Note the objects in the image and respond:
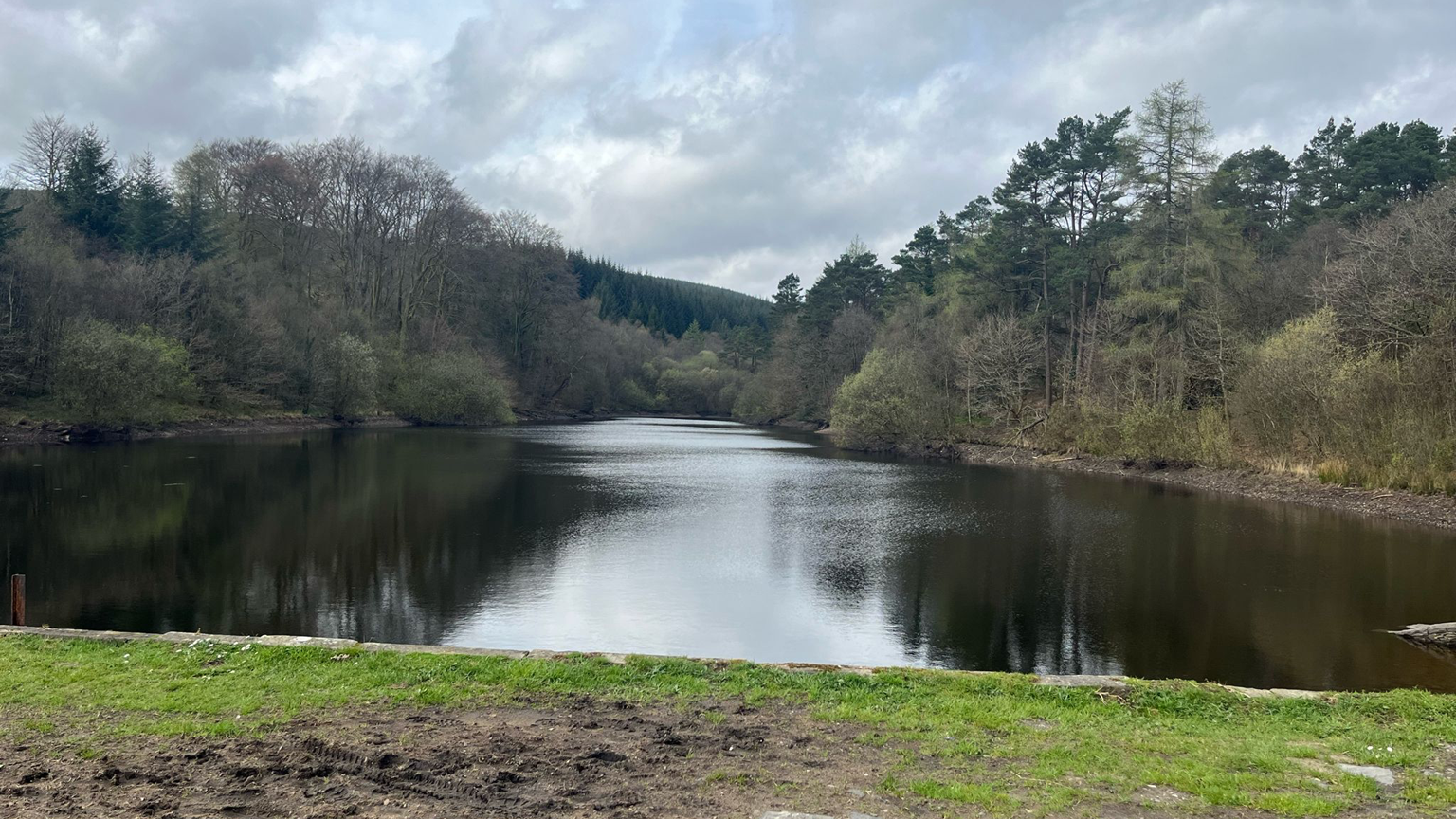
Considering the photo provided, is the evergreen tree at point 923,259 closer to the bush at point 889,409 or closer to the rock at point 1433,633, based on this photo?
the bush at point 889,409

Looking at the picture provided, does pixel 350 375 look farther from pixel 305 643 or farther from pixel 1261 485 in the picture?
pixel 305 643

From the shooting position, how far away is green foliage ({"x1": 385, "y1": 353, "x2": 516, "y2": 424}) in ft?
212

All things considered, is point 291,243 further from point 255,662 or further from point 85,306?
point 255,662

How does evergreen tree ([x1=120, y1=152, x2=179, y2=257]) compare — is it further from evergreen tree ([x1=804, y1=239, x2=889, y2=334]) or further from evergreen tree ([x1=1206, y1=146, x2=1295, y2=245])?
evergreen tree ([x1=1206, y1=146, x2=1295, y2=245])

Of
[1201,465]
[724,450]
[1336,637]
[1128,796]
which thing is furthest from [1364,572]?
[724,450]

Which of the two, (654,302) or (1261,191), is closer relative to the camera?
(1261,191)

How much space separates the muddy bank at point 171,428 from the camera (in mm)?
39125

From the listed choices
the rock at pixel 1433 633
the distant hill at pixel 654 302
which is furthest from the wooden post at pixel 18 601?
the distant hill at pixel 654 302

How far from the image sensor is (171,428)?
4619cm

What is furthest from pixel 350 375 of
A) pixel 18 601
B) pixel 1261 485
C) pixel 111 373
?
pixel 1261 485

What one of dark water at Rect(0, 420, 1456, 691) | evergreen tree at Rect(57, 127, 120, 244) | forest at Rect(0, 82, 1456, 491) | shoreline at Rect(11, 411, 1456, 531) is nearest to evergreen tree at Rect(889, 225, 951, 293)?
forest at Rect(0, 82, 1456, 491)

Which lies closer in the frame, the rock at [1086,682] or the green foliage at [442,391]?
the rock at [1086,682]

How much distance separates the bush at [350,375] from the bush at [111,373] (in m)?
13.4

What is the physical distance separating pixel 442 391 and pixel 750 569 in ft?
173
